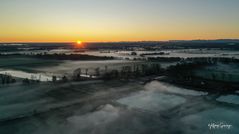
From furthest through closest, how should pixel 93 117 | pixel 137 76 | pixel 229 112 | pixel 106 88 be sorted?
pixel 137 76, pixel 106 88, pixel 229 112, pixel 93 117

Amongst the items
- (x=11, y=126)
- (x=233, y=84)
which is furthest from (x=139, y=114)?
(x=233, y=84)

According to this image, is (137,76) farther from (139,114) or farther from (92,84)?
(139,114)

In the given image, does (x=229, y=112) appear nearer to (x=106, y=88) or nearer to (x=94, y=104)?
(x=94, y=104)

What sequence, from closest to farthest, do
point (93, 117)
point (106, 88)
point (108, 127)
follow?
point (108, 127) → point (93, 117) → point (106, 88)

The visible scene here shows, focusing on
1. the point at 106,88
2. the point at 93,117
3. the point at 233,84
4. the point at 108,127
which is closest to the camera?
the point at 108,127

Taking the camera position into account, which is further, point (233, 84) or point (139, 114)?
point (233, 84)

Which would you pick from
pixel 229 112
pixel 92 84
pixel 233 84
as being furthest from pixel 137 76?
pixel 229 112
